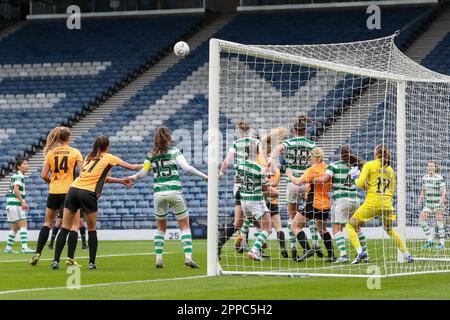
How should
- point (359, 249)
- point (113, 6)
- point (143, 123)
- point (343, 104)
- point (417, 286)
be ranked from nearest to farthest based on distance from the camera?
point (417, 286) → point (359, 249) → point (343, 104) → point (143, 123) → point (113, 6)

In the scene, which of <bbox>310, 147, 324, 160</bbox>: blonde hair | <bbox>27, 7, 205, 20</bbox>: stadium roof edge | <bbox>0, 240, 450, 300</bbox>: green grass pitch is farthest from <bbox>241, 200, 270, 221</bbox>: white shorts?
<bbox>27, 7, 205, 20</bbox>: stadium roof edge

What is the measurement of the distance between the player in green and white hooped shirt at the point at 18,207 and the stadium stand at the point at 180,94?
7.02 m

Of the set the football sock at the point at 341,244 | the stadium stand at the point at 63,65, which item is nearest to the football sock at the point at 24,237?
the football sock at the point at 341,244

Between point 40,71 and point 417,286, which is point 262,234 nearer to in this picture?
point 417,286

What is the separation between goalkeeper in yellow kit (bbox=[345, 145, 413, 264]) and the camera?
14953 mm

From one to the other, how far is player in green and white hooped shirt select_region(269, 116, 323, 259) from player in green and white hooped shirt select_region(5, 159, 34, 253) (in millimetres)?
6781

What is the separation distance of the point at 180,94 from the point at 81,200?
21288 millimetres

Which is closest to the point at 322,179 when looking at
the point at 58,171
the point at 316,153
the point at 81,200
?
the point at 316,153

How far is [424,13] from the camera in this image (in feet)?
124

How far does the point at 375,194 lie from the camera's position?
15.0m

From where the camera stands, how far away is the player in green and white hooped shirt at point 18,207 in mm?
21359

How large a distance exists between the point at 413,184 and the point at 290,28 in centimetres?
1826

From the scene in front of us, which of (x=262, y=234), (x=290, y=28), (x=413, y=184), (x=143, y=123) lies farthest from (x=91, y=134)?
(x=262, y=234)

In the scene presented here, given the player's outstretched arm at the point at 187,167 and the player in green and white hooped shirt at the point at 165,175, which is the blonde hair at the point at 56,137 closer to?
the player in green and white hooped shirt at the point at 165,175
